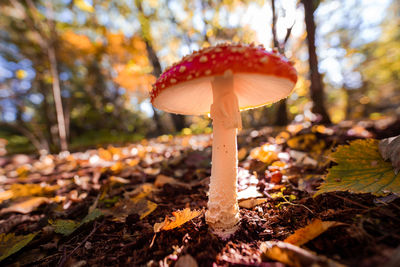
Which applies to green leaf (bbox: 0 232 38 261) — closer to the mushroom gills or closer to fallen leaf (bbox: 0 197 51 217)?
fallen leaf (bbox: 0 197 51 217)

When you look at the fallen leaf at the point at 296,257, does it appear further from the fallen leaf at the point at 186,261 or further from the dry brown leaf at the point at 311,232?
the fallen leaf at the point at 186,261

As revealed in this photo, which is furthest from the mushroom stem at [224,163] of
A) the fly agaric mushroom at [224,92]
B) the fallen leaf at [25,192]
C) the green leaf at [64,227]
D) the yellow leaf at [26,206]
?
the fallen leaf at [25,192]

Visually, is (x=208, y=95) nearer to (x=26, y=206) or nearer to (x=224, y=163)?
(x=224, y=163)

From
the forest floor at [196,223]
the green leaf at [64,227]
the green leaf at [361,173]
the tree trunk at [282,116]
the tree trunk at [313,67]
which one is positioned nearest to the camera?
the forest floor at [196,223]

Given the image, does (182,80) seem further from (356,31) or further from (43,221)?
(356,31)

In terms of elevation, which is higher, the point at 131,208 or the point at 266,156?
the point at 266,156

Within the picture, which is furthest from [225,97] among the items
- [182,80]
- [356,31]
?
[356,31]

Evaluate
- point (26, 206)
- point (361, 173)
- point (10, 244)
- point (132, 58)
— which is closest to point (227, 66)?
point (361, 173)
